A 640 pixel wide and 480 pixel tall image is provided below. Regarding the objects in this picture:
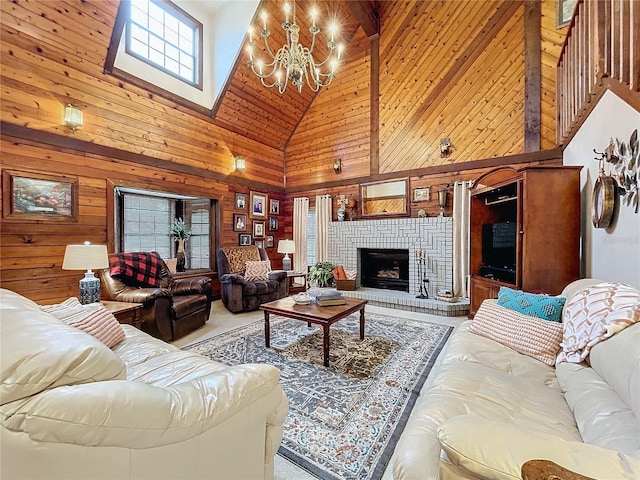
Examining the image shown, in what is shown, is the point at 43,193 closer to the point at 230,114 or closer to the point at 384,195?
the point at 230,114

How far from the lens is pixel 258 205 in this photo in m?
6.07

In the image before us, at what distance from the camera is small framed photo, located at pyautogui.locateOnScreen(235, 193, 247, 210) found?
5.59 meters

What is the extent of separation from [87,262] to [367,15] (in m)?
5.84

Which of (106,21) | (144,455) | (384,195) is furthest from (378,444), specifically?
(106,21)

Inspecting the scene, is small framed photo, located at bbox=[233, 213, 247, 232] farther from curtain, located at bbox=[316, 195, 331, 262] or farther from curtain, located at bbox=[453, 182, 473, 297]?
curtain, located at bbox=[453, 182, 473, 297]

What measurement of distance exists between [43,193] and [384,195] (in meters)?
5.10

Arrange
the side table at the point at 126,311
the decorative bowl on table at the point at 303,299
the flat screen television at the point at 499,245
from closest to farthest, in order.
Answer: the side table at the point at 126,311 < the decorative bowl on table at the point at 303,299 < the flat screen television at the point at 499,245

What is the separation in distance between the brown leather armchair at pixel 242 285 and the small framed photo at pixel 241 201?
963 millimetres

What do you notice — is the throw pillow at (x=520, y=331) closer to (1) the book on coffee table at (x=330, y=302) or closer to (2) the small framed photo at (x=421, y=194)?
(1) the book on coffee table at (x=330, y=302)

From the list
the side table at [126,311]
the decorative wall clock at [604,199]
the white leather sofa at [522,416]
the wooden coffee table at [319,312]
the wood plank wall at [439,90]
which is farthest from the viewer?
the wood plank wall at [439,90]

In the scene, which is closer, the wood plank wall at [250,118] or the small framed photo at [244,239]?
the wood plank wall at [250,118]

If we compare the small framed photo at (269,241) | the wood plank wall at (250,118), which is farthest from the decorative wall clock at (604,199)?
the small framed photo at (269,241)

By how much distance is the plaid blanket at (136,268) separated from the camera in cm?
322

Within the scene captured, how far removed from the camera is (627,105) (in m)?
2.10
